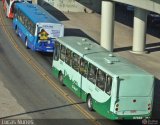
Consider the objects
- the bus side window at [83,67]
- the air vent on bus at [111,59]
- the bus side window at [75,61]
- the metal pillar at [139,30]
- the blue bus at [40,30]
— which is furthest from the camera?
the metal pillar at [139,30]

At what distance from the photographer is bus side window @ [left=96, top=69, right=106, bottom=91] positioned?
80.7ft

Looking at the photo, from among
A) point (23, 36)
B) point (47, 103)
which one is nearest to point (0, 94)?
point (47, 103)

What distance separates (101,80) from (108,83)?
3.06 feet

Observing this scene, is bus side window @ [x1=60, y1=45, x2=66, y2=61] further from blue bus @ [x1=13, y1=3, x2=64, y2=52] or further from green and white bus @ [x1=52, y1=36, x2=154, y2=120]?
blue bus @ [x1=13, y1=3, x2=64, y2=52]

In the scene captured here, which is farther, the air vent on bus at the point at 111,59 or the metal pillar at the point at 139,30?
the metal pillar at the point at 139,30

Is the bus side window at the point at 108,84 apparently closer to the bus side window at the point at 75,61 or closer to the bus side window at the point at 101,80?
the bus side window at the point at 101,80

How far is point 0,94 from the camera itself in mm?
28250

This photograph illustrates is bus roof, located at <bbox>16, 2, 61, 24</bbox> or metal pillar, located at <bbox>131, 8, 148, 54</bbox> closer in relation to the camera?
bus roof, located at <bbox>16, 2, 61, 24</bbox>

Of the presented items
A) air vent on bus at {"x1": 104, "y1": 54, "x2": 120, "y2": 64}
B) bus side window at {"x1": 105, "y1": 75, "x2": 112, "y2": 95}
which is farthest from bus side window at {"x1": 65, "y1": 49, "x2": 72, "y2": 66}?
bus side window at {"x1": 105, "y1": 75, "x2": 112, "y2": 95}

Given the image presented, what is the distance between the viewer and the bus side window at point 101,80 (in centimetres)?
2461

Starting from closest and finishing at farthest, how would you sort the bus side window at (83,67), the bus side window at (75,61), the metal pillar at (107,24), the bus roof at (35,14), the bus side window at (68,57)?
the bus side window at (83,67), the bus side window at (75,61), the bus side window at (68,57), the bus roof at (35,14), the metal pillar at (107,24)

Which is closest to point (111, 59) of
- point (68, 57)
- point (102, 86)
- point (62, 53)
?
point (102, 86)

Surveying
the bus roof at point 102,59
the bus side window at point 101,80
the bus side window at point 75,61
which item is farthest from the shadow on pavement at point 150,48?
the bus side window at point 101,80

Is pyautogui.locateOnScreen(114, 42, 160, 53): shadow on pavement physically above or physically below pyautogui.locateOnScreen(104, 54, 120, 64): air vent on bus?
below
